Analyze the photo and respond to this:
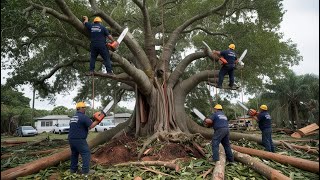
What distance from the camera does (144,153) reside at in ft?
30.0

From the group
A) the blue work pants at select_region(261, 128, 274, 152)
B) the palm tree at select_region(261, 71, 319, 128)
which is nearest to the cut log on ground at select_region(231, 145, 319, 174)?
the blue work pants at select_region(261, 128, 274, 152)

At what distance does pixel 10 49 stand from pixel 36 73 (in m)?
3.32

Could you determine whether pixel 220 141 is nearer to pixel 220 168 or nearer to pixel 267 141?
pixel 220 168

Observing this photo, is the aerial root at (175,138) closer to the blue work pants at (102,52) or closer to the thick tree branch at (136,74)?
the thick tree branch at (136,74)

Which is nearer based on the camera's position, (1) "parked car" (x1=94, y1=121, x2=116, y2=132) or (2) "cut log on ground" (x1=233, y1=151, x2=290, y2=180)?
(2) "cut log on ground" (x1=233, y1=151, x2=290, y2=180)

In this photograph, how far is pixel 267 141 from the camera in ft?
34.0

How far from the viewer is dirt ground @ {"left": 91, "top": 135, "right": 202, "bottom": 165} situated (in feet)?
29.2

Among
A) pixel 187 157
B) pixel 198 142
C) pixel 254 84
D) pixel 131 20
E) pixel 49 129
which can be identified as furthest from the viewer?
pixel 49 129

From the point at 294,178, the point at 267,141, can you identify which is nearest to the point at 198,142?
the point at 267,141

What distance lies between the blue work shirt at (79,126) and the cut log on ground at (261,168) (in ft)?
14.2

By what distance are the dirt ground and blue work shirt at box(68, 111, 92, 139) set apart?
1619mm

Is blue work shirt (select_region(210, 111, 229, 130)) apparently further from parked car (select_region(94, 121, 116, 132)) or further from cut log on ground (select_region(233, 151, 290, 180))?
parked car (select_region(94, 121, 116, 132))

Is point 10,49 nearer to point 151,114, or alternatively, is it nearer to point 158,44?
point 151,114

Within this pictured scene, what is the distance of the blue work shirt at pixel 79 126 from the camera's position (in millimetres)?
7578
